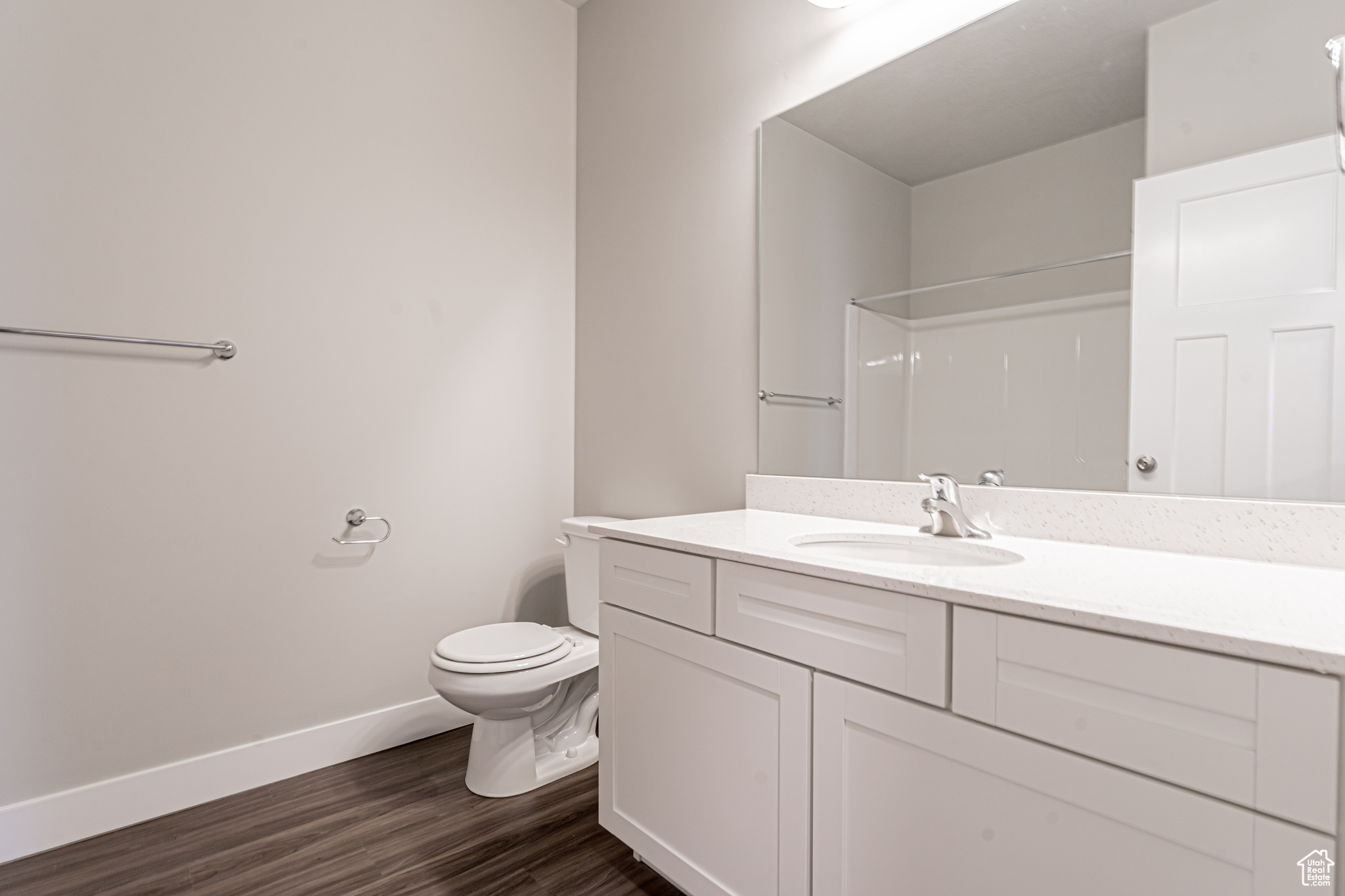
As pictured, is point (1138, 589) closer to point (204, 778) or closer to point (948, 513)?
point (948, 513)

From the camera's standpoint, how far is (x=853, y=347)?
162 centimetres

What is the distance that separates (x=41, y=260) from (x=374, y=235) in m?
0.80

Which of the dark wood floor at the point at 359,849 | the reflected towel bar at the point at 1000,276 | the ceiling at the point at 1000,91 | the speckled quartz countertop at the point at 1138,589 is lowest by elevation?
the dark wood floor at the point at 359,849

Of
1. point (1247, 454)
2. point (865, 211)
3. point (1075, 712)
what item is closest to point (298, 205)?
point (865, 211)

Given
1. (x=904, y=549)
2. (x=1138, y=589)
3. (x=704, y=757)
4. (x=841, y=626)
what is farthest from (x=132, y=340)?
(x=1138, y=589)

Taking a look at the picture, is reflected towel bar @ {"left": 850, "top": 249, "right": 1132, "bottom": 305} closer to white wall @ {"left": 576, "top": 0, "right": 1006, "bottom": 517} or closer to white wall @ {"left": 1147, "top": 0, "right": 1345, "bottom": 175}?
white wall @ {"left": 1147, "top": 0, "right": 1345, "bottom": 175}

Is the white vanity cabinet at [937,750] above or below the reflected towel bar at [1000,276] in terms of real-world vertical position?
below

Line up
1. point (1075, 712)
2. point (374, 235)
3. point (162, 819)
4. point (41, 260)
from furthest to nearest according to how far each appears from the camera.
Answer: point (374, 235)
point (162, 819)
point (41, 260)
point (1075, 712)

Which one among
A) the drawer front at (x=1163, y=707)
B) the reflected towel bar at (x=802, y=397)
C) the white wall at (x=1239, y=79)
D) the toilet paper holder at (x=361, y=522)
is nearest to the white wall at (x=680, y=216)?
the reflected towel bar at (x=802, y=397)

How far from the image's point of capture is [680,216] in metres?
2.12

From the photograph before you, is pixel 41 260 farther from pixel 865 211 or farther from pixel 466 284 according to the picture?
pixel 865 211

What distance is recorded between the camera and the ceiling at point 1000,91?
1.21 meters

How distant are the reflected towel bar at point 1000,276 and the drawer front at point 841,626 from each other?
0.79m

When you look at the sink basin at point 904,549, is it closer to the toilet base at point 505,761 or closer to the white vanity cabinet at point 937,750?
the white vanity cabinet at point 937,750
